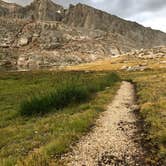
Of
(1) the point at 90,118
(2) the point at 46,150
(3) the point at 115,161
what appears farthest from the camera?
(1) the point at 90,118

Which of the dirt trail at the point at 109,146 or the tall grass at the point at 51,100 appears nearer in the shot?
the dirt trail at the point at 109,146

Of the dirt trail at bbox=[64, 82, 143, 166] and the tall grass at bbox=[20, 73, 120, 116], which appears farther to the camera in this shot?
the tall grass at bbox=[20, 73, 120, 116]

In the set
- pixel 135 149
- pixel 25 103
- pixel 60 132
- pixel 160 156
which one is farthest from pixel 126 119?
pixel 25 103

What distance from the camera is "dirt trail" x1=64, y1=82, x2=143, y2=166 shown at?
13.7 m

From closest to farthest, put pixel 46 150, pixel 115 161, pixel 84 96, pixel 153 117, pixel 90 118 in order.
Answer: pixel 115 161 → pixel 46 150 → pixel 153 117 → pixel 90 118 → pixel 84 96

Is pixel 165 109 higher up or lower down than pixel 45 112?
higher up

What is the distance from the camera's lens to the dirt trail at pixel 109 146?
1374 centimetres

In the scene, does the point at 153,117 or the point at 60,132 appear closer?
the point at 60,132

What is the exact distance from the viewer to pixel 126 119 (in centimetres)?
2262

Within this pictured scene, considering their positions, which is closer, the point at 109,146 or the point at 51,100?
the point at 109,146

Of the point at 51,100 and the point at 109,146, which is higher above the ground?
the point at 109,146

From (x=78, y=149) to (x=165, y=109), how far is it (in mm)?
10419

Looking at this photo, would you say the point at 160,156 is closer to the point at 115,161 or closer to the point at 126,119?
the point at 115,161

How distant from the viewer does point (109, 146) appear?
1576 centimetres
